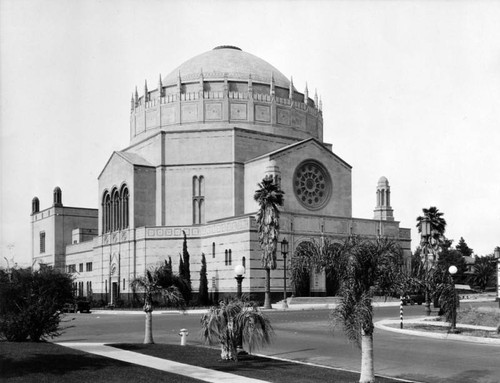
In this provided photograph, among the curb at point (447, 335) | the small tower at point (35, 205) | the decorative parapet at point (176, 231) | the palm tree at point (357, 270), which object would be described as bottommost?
the curb at point (447, 335)

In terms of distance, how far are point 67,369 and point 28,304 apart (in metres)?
6.96

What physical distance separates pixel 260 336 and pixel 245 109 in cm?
5479

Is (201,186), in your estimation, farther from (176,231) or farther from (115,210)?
(115,210)

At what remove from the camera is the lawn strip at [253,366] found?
1511 centimetres

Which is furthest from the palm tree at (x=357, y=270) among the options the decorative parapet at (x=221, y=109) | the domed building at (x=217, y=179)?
the decorative parapet at (x=221, y=109)

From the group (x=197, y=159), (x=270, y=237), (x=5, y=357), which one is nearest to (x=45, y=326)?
(x=5, y=357)

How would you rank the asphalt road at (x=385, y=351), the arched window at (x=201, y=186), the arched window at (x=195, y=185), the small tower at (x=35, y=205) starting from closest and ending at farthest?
the asphalt road at (x=385, y=351), the arched window at (x=201, y=186), the arched window at (x=195, y=185), the small tower at (x=35, y=205)

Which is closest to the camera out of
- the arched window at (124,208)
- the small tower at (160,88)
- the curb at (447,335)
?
the curb at (447,335)

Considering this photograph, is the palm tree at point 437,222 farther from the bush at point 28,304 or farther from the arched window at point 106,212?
the bush at point 28,304

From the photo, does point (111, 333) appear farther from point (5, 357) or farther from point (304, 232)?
point (304, 232)

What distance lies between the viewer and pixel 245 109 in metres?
71.3

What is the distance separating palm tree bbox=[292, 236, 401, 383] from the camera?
14320 mm

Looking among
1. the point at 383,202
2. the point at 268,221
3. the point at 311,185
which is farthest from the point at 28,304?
the point at 383,202

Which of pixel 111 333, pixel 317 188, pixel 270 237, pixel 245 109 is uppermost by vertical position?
pixel 245 109
